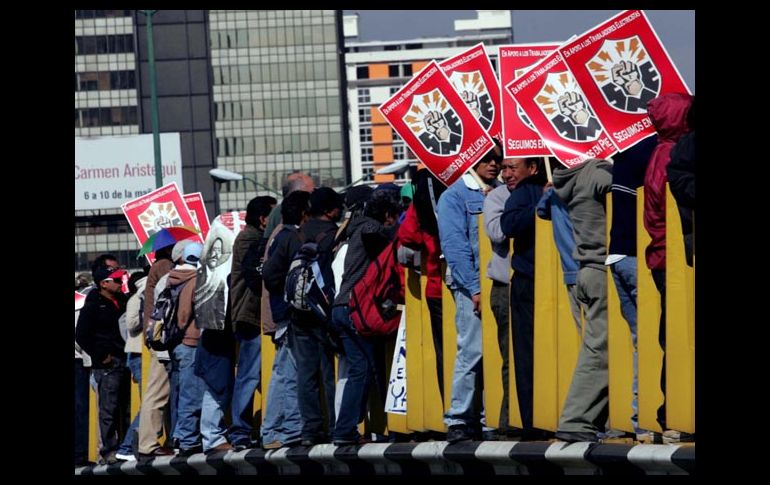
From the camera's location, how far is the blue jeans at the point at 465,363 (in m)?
11.5

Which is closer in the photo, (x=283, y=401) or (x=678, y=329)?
(x=678, y=329)

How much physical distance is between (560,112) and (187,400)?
5.77m

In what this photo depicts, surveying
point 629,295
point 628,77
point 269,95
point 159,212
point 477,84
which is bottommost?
point 629,295

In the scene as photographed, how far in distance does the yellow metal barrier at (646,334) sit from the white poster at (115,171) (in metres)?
80.9

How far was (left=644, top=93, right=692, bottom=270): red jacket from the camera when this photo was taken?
9031mm

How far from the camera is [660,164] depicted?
359 inches

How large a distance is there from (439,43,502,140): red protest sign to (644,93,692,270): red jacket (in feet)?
10.3

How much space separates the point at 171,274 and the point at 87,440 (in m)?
4.19

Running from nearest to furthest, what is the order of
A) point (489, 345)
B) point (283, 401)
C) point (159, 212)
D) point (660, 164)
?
point (660, 164) → point (489, 345) → point (283, 401) → point (159, 212)

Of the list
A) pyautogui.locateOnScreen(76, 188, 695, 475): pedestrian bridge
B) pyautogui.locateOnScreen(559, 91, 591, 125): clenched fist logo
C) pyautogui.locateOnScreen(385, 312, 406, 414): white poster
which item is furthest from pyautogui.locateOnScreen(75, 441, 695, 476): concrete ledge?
pyautogui.locateOnScreen(559, 91, 591, 125): clenched fist logo

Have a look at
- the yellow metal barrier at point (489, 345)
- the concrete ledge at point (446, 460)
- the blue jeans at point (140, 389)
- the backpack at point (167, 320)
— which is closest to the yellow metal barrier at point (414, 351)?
the concrete ledge at point (446, 460)

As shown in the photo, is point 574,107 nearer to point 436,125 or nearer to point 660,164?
point 660,164

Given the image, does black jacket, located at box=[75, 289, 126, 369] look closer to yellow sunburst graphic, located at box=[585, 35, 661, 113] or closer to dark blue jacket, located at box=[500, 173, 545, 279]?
dark blue jacket, located at box=[500, 173, 545, 279]

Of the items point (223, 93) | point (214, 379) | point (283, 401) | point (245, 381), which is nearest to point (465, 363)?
point (283, 401)
